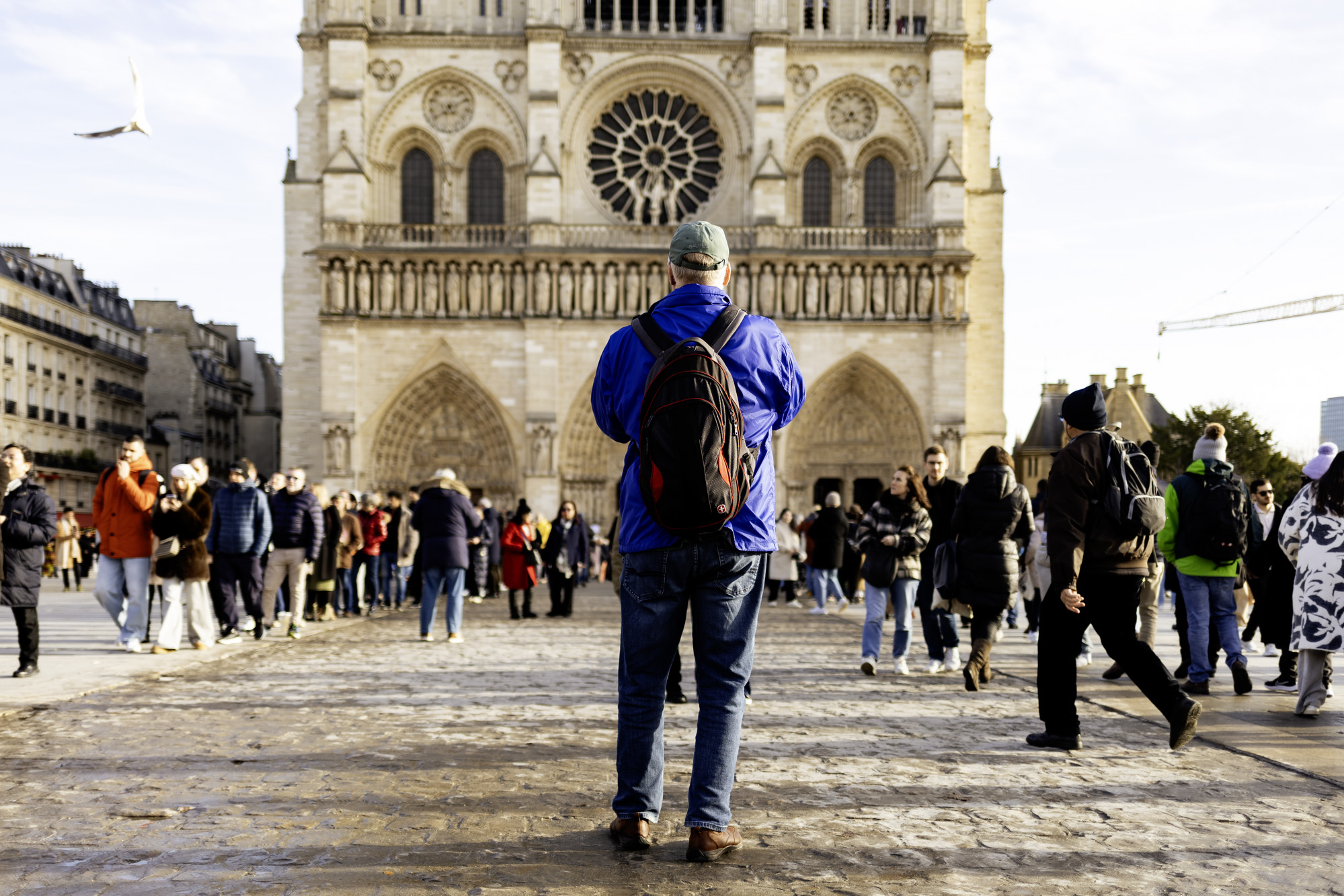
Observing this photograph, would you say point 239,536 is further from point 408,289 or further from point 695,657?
point 408,289

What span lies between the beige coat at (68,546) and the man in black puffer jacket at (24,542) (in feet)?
43.0

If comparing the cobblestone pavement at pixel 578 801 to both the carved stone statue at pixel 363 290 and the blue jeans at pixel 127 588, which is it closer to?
the blue jeans at pixel 127 588

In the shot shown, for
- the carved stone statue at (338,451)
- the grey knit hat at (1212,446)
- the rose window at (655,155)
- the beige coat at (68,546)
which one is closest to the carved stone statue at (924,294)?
the rose window at (655,155)

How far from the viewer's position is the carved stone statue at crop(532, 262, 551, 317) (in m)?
29.9

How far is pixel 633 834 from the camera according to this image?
12.5 feet

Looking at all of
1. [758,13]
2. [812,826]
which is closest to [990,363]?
[758,13]

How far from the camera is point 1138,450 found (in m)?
6.04

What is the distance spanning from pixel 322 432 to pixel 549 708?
79.3 ft

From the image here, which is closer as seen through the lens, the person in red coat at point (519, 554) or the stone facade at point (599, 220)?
the person in red coat at point (519, 554)

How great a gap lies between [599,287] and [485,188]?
4.35 metres

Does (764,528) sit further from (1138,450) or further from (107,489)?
(107,489)

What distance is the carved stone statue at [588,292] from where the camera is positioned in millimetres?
29969

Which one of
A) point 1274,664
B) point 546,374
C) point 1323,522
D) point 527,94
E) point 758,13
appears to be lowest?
point 1274,664

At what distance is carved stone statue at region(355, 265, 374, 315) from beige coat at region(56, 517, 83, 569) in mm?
9241
